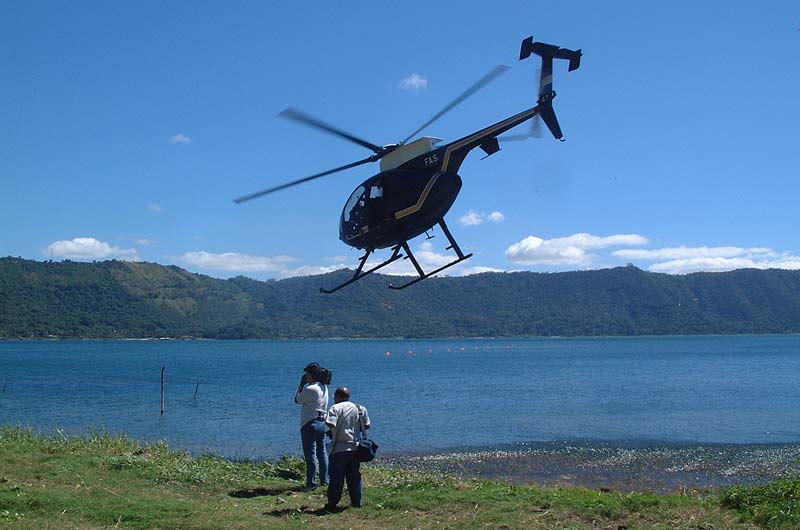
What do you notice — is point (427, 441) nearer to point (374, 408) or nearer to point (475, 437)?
point (475, 437)

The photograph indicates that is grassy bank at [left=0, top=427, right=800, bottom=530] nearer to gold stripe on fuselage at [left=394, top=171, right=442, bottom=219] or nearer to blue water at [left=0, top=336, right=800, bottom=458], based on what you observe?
gold stripe on fuselage at [left=394, top=171, right=442, bottom=219]

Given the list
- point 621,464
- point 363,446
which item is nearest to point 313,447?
point 363,446

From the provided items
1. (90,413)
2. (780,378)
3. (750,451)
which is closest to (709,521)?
(750,451)

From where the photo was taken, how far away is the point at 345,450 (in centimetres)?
970

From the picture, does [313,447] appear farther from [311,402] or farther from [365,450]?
[365,450]

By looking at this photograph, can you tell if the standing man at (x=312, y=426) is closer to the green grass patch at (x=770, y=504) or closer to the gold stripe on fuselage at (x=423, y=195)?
the gold stripe on fuselage at (x=423, y=195)

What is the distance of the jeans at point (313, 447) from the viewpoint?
37.2ft

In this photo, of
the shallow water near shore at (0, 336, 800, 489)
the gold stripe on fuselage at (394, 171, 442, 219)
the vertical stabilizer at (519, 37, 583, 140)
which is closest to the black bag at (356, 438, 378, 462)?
the gold stripe on fuselage at (394, 171, 442, 219)

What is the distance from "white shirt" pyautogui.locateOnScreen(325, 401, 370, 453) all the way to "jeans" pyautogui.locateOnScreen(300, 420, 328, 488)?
162cm

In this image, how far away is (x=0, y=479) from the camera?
1080 cm

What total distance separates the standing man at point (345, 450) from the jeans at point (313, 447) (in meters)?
1.51

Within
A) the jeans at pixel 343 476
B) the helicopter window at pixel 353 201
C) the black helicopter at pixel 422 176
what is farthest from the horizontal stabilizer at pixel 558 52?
the jeans at pixel 343 476

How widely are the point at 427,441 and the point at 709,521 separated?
18482mm

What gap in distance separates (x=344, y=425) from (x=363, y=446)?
15.1 inches
